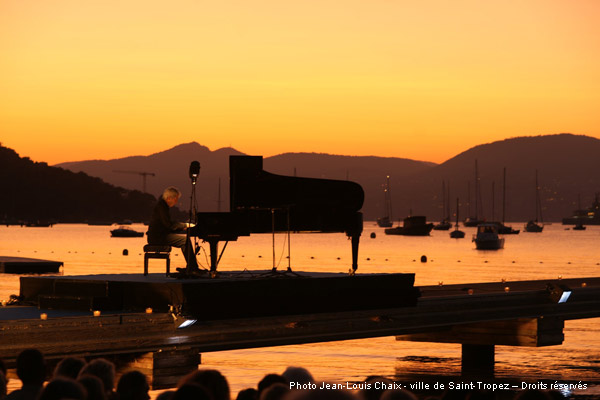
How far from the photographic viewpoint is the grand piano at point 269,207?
47.7 ft

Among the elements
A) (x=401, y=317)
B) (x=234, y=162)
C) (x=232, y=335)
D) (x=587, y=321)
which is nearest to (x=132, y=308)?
(x=232, y=335)

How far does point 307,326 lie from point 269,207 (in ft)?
5.74

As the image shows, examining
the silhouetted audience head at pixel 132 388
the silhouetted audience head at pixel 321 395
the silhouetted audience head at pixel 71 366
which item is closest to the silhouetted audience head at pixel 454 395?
the silhouetted audience head at pixel 132 388

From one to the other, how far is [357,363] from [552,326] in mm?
5283

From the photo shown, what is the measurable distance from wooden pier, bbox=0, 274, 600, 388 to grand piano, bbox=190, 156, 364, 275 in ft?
3.77

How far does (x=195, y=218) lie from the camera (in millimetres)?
14297

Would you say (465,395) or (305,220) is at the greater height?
(305,220)

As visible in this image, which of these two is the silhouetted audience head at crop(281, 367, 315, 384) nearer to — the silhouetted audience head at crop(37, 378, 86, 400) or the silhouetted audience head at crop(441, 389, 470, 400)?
the silhouetted audience head at crop(441, 389, 470, 400)

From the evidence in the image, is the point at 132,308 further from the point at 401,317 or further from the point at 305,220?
the point at 401,317

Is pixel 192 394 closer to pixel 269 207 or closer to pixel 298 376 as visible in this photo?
pixel 298 376

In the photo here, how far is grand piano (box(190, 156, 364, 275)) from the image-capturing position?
572 inches

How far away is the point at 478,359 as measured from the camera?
19.2m

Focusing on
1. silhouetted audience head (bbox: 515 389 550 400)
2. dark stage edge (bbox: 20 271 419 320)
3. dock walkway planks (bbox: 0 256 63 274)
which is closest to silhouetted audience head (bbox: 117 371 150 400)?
silhouetted audience head (bbox: 515 389 550 400)

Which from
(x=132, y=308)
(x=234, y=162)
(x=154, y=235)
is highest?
(x=234, y=162)
